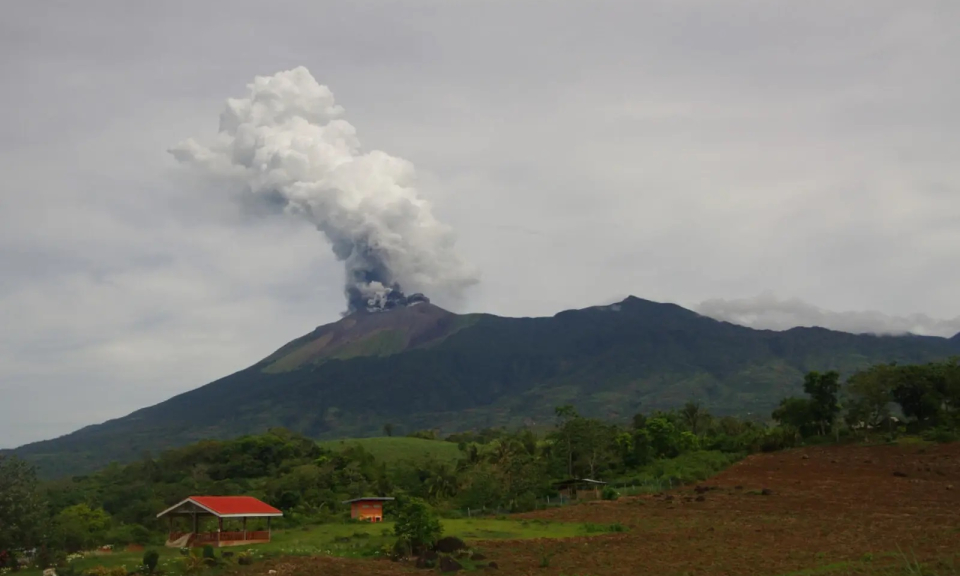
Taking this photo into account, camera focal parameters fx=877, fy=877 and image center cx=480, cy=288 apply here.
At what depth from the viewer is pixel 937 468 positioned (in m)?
46.3

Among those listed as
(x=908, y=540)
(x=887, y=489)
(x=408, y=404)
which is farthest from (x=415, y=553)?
(x=408, y=404)

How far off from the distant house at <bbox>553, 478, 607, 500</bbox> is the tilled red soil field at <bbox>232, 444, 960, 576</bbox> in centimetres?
485

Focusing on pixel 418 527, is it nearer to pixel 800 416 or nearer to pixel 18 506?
pixel 18 506

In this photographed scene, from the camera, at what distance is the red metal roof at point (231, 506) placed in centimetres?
3641

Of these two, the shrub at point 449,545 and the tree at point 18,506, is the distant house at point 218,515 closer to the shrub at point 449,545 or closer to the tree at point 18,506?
the tree at point 18,506

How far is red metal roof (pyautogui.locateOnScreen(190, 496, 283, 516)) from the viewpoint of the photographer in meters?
36.4

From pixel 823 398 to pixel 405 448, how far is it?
44046mm

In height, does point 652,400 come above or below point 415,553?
above

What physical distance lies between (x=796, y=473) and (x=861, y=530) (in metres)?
18.0

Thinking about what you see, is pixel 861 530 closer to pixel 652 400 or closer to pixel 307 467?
pixel 307 467


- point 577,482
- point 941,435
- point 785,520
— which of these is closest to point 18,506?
point 785,520

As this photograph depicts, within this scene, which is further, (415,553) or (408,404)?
(408,404)

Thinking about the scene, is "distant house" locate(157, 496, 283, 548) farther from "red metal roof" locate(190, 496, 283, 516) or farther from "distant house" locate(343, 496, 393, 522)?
"distant house" locate(343, 496, 393, 522)

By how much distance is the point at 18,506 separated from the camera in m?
27.7
